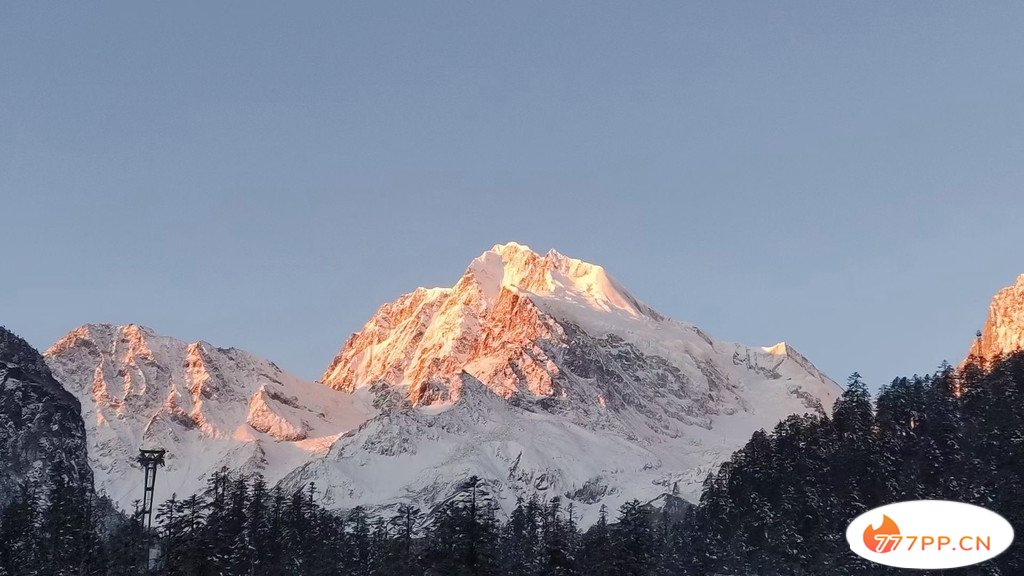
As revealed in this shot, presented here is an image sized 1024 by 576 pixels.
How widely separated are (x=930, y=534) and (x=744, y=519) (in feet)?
348

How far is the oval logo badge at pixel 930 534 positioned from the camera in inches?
1871

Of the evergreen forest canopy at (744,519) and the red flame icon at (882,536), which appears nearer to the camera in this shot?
the red flame icon at (882,536)

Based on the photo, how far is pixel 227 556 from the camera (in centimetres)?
11875

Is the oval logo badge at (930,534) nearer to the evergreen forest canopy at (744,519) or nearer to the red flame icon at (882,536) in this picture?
the red flame icon at (882,536)

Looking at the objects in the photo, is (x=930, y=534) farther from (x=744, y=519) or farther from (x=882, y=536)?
(x=744, y=519)

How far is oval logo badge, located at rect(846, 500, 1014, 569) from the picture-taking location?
47531 millimetres

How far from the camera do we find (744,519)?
15312 cm

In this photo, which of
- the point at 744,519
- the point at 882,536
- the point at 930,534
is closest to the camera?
the point at 930,534

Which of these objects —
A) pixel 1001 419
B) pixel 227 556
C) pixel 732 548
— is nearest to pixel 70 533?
pixel 227 556

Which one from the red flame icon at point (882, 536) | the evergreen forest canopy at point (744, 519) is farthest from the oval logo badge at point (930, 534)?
the evergreen forest canopy at point (744, 519)

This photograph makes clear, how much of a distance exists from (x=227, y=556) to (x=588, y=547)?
36884mm

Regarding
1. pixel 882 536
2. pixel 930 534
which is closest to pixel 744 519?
pixel 882 536

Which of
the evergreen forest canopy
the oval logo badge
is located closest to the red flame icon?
the oval logo badge

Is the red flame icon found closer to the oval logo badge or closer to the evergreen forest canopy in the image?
the oval logo badge
